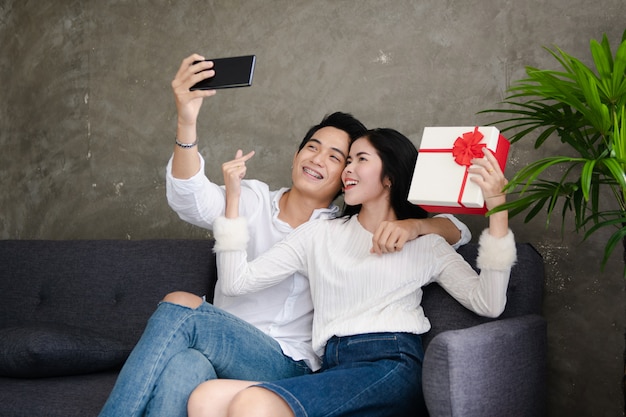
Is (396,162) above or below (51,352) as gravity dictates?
above

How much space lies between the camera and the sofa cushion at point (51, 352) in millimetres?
2105

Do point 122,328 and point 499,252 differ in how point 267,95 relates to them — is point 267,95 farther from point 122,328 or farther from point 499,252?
point 499,252

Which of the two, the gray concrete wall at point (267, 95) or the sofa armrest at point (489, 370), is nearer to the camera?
the sofa armrest at point (489, 370)

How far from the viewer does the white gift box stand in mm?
1711

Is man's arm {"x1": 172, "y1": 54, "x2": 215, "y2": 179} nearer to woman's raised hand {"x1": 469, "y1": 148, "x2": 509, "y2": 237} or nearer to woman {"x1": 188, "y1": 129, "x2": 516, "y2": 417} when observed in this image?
woman {"x1": 188, "y1": 129, "x2": 516, "y2": 417}

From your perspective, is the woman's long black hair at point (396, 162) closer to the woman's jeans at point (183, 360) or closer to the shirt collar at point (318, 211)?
the shirt collar at point (318, 211)

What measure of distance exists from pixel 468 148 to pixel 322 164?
0.56 metres

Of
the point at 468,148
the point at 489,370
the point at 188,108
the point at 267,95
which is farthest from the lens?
the point at 267,95

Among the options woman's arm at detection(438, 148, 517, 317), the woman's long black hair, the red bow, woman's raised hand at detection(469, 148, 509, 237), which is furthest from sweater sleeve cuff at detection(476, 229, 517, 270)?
the woman's long black hair

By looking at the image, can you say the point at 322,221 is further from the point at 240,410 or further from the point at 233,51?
the point at 233,51

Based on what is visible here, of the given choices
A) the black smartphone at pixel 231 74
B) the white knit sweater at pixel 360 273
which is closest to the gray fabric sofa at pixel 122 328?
the white knit sweater at pixel 360 273

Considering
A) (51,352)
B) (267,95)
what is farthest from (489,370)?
(267,95)

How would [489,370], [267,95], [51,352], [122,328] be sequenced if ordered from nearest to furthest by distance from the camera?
1. [489,370]
2. [51,352]
3. [122,328]
4. [267,95]

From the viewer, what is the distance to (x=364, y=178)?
6.59ft
